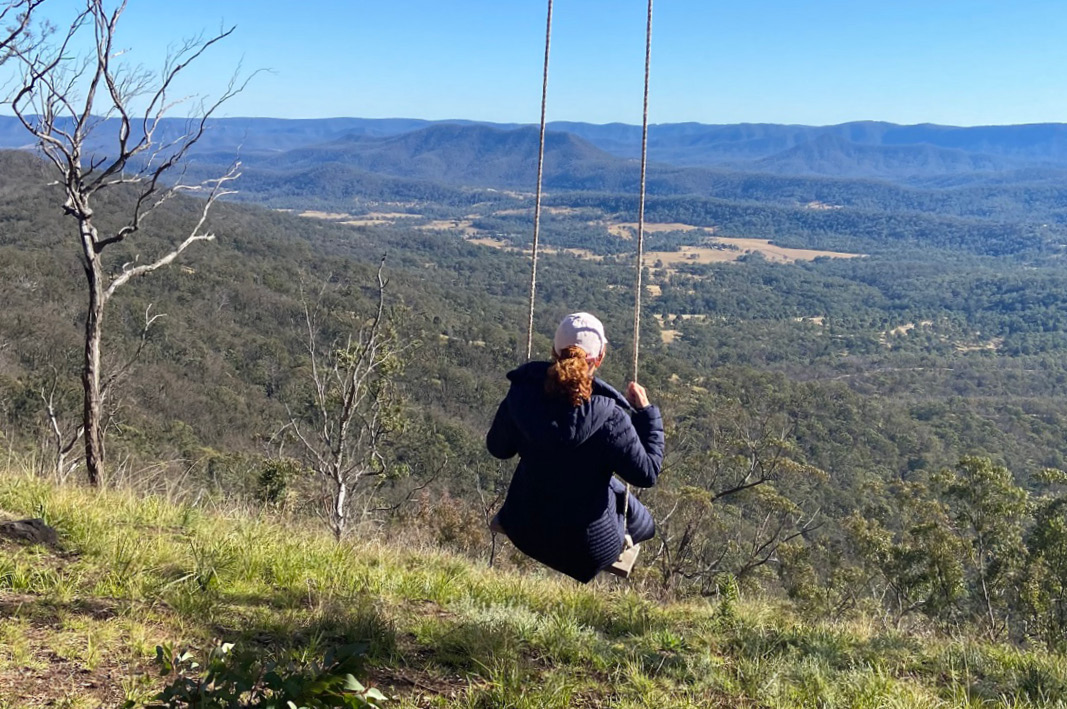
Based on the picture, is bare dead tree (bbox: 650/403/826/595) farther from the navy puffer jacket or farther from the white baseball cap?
the white baseball cap

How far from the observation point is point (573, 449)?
229 centimetres

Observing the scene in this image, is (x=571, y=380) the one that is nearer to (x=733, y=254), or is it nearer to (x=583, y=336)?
(x=583, y=336)

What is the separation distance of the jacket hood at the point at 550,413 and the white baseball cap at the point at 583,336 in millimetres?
83

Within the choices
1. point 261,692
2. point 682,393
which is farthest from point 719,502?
point 261,692

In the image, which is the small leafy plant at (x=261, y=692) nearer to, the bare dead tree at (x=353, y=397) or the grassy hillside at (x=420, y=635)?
the grassy hillside at (x=420, y=635)

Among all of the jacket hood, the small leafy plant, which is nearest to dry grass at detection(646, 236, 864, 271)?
the jacket hood

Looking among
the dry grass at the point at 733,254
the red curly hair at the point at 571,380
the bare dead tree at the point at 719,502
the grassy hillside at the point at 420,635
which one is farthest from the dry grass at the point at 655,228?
the red curly hair at the point at 571,380

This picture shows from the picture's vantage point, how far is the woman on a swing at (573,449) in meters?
2.25

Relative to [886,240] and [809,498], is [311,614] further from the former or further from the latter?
[886,240]

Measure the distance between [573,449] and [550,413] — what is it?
13 cm

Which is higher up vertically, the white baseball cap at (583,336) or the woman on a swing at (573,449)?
the white baseball cap at (583,336)

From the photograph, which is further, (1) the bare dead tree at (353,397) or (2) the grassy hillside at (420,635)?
(1) the bare dead tree at (353,397)

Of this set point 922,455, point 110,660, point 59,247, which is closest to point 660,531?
point 110,660

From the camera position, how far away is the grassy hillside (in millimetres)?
2098
